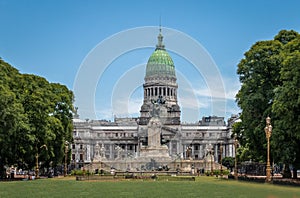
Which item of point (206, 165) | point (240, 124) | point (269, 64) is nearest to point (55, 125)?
point (240, 124)

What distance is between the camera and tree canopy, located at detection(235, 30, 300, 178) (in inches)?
1689

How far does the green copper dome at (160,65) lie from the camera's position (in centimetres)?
18150

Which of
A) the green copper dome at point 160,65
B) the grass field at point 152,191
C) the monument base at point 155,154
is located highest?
the green copper dome at point 160,65

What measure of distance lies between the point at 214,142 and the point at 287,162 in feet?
439

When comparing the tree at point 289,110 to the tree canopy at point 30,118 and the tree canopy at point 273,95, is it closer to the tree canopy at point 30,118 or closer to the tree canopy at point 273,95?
the tree canopy at point 273,95

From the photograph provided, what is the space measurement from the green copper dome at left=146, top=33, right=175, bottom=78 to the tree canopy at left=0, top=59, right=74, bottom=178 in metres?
111

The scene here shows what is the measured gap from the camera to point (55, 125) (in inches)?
2475

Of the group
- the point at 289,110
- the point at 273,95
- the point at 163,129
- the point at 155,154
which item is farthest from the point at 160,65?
the point at 289,110

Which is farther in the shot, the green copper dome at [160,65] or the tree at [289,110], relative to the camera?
the green copper dome at [160,65]

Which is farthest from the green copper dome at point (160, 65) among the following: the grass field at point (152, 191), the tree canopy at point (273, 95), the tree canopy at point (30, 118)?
the grass field at point (152, 191)

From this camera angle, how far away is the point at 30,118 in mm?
57844

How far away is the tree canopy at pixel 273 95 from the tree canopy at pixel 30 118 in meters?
21.7

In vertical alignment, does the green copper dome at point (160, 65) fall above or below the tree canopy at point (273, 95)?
above

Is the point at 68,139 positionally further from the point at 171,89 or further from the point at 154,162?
the point at 171,89
